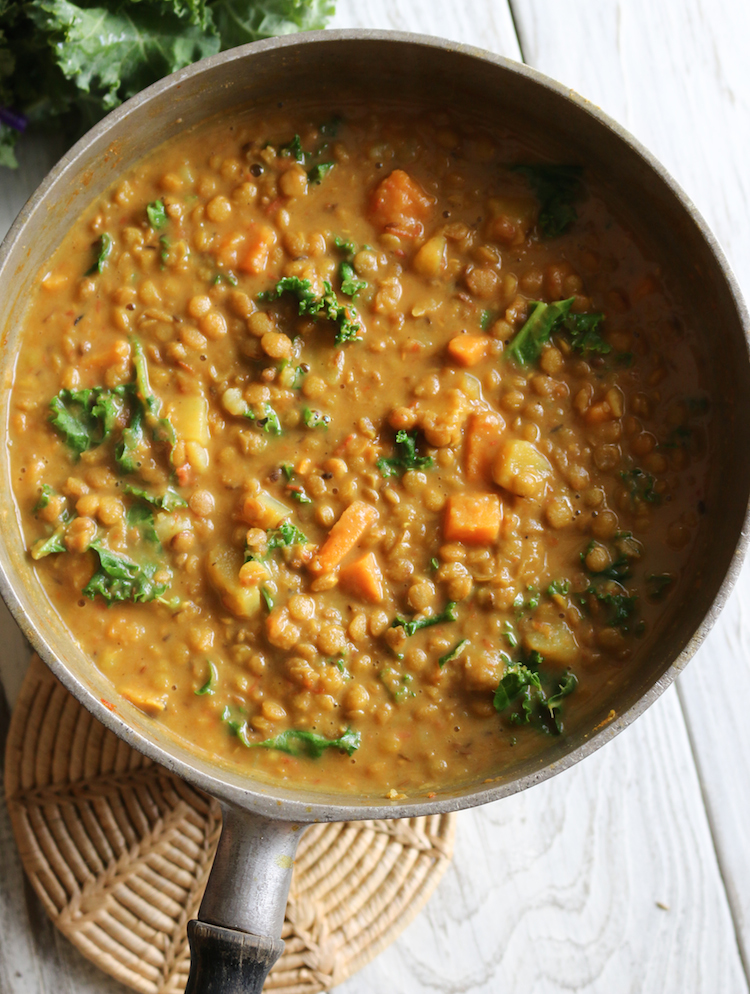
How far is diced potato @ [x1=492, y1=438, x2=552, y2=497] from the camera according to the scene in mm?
3074

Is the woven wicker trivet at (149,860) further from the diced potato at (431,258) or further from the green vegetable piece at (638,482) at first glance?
the diced potato at (431,258)

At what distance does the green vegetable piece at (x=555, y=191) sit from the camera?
3232 millimetres

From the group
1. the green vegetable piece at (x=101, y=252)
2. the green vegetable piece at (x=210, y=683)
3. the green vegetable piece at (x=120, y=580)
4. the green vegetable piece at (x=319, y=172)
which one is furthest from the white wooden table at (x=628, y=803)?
the green vegetable piece at (x=210, y=683)

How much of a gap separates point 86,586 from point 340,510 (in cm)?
89

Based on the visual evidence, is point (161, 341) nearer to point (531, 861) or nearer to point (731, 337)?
point (731, 337)

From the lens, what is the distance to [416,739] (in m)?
3.07

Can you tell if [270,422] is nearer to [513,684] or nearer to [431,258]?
[431,258]

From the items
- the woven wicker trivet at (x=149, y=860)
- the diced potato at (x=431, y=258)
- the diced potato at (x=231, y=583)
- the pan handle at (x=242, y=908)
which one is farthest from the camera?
the woven wicker trivet at (x=149, y=860)

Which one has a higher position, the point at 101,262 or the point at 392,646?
the point at 101,262

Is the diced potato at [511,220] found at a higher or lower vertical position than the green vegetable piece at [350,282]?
higher

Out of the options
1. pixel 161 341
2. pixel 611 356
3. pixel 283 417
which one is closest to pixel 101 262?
pixel 161 341

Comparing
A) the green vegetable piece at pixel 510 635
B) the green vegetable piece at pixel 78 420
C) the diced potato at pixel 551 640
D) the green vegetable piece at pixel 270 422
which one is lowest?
the green vegetable piece at pixel 78 420

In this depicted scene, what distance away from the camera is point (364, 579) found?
3072 mm

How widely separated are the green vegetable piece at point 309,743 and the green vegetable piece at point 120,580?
25.0 inches
